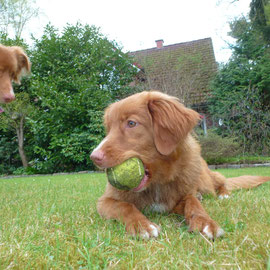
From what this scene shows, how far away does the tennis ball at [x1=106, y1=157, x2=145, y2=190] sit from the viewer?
2.02 m

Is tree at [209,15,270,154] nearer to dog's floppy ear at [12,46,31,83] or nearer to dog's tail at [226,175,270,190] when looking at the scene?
dog's tail at [226,175,270,190]

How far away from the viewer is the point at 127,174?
2.02m

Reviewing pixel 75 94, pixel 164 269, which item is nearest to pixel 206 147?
pixel 75 94

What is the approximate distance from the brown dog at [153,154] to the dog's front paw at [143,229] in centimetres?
13

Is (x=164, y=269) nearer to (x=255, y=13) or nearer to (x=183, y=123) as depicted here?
(x=183, y=123)

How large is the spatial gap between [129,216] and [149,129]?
0.75 metres

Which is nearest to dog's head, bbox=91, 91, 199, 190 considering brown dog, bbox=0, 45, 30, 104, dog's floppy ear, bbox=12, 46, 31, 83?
Result: brown dog, bbox=0, 45, 30, 104

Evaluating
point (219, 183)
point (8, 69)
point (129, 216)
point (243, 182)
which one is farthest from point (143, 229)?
point (8, 69)

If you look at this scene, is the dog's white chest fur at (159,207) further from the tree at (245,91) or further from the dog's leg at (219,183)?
the tree at (245,91)

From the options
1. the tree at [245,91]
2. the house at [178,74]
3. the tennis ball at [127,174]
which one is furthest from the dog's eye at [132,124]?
the tree at [245,91]

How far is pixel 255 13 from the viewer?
1190cm

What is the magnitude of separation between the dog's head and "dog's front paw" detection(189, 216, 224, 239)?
59 centimetres

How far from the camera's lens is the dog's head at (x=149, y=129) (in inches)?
86.8

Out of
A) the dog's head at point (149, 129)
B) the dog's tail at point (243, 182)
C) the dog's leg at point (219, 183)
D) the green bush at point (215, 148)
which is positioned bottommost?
the green bush at point (215, 148)
